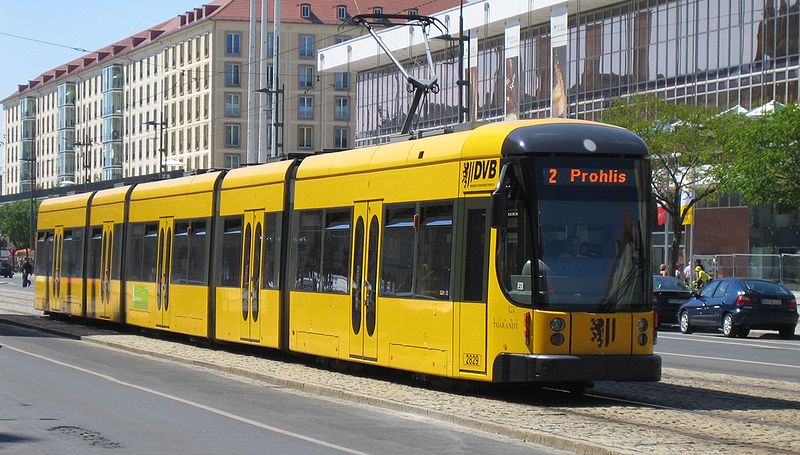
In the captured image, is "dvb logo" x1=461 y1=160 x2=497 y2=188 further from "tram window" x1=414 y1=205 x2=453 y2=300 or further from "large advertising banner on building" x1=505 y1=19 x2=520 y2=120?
"large advertising banner on building" x1=505 y1=19 x2=520 y2=120

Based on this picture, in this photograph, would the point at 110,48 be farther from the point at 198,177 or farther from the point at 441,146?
the point at 441,146

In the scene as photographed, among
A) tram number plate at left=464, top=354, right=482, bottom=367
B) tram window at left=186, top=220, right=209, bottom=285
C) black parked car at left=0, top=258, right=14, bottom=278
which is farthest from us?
black parked car at left=0, top=258, right=14, bottom=278

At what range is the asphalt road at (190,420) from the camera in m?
12.3

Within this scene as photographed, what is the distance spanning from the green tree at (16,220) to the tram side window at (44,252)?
103204mm

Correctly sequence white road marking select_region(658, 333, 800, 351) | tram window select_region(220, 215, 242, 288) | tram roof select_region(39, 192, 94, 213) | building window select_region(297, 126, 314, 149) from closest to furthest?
tram window select_region(220, 215, 242, 288) < white road marking select_region(658, 333, 800, 351) < tram roof select_region(39, 192, 94, 213) < building window select_region(297, 126, 314, 149)

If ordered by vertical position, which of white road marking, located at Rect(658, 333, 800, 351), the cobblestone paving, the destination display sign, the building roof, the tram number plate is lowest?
white road marking, located at Rect(658, 333, 800, 351)

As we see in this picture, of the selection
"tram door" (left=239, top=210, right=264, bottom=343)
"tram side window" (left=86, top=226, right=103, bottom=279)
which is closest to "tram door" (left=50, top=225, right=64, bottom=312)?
"tram side window" (left=86, top=226, right=103, bottom=279)

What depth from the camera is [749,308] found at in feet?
116

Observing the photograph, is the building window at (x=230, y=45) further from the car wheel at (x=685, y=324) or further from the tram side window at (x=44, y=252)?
the car wheel at (x=685, y=324)

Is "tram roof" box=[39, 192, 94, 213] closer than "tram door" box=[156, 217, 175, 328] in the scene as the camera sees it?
No

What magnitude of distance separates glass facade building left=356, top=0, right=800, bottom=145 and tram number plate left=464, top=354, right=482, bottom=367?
37632 mm

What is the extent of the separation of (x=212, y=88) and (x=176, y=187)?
95.2 metres

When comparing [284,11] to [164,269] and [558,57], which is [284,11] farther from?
[164,269]

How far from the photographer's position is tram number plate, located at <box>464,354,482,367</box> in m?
17.0
